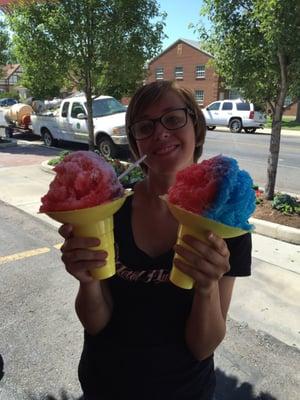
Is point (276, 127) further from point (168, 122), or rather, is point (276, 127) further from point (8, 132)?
point (8, 132)

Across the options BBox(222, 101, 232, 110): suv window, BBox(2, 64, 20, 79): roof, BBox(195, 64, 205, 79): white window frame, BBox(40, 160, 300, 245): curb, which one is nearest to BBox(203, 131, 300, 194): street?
BBox(40, 160, 300, 245): curb

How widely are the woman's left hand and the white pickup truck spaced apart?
36.3 ft

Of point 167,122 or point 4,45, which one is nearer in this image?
point 167,122

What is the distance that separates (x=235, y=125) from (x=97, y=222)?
2366 centimetres

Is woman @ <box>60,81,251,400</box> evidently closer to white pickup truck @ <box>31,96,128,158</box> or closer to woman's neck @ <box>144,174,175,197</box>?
woman's neck @ <box>144,174,175,197</box>

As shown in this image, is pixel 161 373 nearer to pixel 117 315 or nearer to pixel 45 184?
pixel 117 315

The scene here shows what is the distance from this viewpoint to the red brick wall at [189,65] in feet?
144

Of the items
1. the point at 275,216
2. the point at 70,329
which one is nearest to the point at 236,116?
the point at 275,216

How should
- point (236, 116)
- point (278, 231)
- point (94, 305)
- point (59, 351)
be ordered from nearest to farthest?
point (94, 305) → point (59, 351) → point (278, 231) → point (236, 116)

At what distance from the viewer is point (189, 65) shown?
45.7 metres

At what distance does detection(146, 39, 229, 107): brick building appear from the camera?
43938 millimetres

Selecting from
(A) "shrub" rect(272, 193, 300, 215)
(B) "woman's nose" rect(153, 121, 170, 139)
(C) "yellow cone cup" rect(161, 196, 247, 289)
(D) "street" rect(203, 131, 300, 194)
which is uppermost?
(B) "woman's nose" rect(153, 121, 170, 139)

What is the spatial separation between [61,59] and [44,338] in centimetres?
798

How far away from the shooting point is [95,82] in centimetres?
1052
